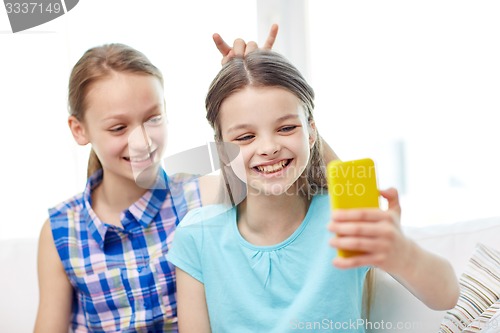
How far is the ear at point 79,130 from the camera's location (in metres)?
1.32

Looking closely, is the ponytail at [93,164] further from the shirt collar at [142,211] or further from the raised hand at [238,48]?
the raised hand at [238,48]

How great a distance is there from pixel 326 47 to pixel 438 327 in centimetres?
128

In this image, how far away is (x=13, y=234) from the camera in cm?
210

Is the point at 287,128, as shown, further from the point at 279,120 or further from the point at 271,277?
the point at 271,277

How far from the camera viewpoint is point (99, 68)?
1282 mm

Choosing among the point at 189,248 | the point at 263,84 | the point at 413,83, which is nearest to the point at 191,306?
the point at 189,248

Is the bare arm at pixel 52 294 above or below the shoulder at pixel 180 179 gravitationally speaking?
below

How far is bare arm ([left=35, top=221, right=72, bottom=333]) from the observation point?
1.29 m

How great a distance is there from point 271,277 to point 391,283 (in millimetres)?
239

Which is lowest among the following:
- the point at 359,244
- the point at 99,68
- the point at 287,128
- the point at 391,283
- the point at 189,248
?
the point at 391,283

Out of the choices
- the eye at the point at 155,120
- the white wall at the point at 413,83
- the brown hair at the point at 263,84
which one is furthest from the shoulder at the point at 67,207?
the white wall at the point at 413,83

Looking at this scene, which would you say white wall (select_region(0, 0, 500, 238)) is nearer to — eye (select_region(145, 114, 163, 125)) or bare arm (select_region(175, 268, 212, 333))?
eye (select_region(145, 114, 163, 125))

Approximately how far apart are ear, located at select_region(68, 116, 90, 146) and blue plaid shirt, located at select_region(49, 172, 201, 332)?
0.35ft

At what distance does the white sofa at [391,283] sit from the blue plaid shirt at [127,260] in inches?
8.3
